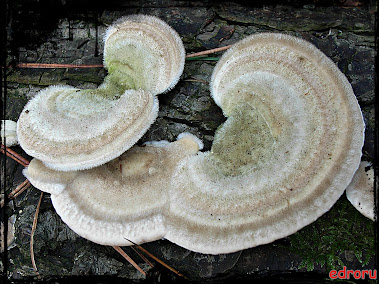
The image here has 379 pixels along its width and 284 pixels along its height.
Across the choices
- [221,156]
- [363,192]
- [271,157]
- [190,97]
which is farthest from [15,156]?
[363,192]

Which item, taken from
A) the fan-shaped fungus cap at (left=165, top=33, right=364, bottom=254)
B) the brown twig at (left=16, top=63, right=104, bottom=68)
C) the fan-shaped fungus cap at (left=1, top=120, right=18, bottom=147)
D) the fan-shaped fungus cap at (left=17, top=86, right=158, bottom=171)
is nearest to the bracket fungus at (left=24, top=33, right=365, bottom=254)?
the fan-shaped fungus cap at (left=165, top=33, right=364, bottom=254)

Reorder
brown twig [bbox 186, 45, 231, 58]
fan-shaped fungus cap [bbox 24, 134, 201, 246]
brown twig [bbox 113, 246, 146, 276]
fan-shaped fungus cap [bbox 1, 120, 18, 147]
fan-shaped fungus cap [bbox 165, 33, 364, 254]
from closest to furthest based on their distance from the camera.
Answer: fan-shaped fungus cap [bbox 165, 33, 364, 254], fan-shaped fungus cap [bbox 24, 134, 201, 246], brown twig [bbox 113, 246, 146, 276], fan-shaped fungus cap [bbox 1, 120, 18, 147], brown twig [bbox 186, 45, 231, 58]

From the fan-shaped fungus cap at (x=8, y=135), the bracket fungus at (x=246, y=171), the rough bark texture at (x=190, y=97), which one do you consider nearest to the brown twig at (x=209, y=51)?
the rough bark texture at (x=190, y=97)

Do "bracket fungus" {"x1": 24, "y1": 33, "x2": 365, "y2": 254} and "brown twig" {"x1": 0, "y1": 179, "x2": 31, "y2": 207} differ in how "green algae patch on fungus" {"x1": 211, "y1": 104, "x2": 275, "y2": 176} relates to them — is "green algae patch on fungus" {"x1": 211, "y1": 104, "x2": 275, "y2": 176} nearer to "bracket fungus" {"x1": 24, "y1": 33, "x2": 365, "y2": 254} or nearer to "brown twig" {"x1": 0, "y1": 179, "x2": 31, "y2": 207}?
"bracket fungus" {"x1": 24, "y1": 33, "x2": 365, "y2": 254}

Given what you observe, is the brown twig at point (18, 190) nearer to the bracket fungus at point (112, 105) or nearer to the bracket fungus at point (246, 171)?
the bracket fungus at point (246, 171)

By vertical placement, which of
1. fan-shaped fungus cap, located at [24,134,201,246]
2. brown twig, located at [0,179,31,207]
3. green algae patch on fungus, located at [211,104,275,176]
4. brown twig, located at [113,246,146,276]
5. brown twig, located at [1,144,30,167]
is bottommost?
brown twig, located at [113,246,146,276]

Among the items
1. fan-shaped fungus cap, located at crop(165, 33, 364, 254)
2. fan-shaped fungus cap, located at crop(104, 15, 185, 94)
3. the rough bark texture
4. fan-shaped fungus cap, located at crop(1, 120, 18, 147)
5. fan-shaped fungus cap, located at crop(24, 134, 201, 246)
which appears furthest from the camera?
fan-shaped fungus cap, located at crop(1, 120, 18, 147)

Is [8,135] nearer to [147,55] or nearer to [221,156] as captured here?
[147,55]
